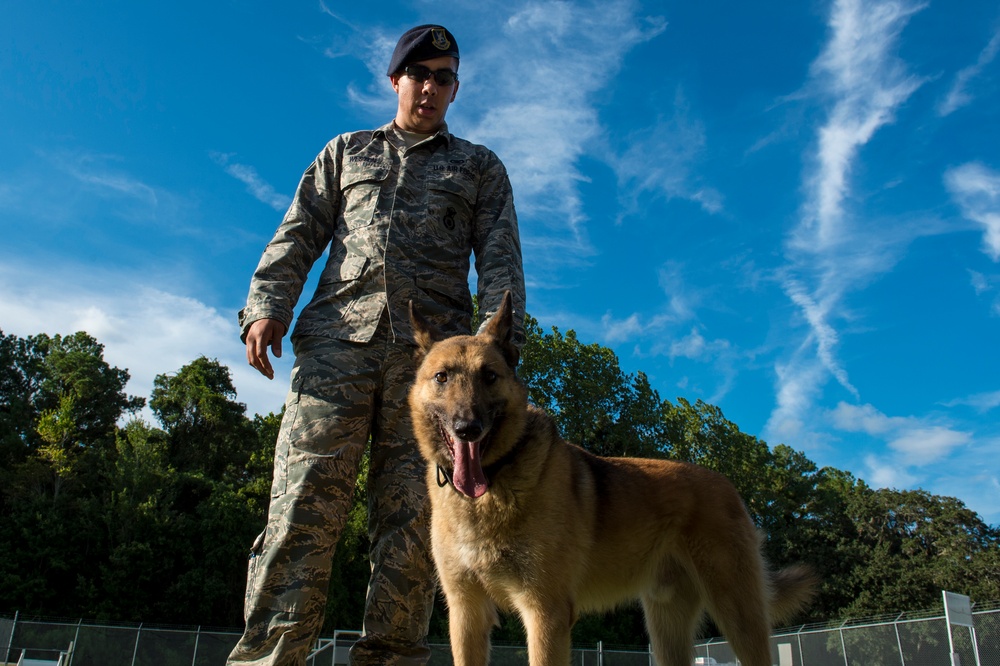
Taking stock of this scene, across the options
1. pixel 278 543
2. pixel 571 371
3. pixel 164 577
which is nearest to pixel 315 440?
pixel 278 543

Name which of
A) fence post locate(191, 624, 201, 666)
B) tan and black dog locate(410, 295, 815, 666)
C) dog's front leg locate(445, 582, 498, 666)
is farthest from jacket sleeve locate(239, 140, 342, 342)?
fence post locate(191, 624, 201, 666)

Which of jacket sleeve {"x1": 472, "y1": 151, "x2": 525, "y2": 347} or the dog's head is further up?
jacket sleeve {"x1": 472, "y1": 151, "x2": 525, "y2": 347}

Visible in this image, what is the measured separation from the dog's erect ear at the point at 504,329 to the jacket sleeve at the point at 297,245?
48.7 inches

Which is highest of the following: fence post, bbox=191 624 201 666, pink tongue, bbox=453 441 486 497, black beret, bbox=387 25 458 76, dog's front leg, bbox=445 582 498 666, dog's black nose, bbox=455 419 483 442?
black beret, bbox=387 25 458 76

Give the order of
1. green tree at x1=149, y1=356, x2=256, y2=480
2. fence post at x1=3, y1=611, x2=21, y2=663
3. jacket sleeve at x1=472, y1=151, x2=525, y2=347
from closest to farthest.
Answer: jacket sleeve at x1=472, y1=151, x2=525, y2=347
fence post at x1=3, y1=611, x2=21, y2=663
green tree at x1=149, y1=356, x2=256, y2=480

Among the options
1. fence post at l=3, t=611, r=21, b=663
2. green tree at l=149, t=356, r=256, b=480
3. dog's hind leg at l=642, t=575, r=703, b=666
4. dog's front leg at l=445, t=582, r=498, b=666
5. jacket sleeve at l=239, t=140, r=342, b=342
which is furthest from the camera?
green tree at l=149, t=356, r=256, b=480

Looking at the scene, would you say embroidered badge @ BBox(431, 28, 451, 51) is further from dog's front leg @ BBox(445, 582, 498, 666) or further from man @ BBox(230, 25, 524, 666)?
dog's front leg @ BBox(445, 582, 498, 666)

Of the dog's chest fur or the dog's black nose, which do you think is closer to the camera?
the dog's black nose

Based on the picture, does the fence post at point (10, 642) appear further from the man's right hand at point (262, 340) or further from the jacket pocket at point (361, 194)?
the jacket pocket at point (361, 194)

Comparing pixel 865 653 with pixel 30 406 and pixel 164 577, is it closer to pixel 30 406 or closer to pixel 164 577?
pixel 164 577

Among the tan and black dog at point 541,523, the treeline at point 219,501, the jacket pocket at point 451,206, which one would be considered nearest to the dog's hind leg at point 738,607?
the tan and black dog at point 541,523

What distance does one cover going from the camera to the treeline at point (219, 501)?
3322 cm

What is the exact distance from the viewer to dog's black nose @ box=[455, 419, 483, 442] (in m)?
3.49

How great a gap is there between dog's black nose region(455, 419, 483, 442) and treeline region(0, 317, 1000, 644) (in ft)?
89.2
